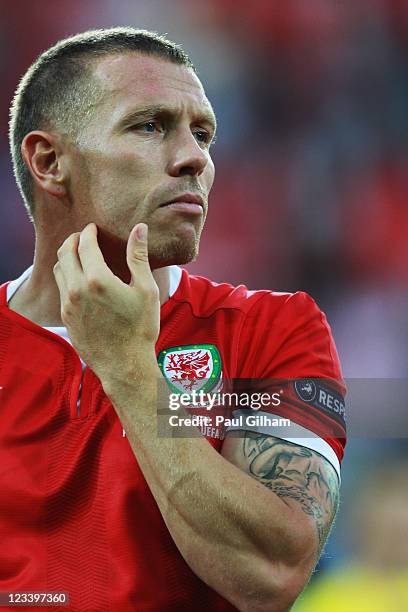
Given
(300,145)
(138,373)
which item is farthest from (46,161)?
(300,145)

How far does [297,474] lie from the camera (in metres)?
2.13

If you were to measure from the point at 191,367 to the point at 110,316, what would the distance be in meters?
0.35

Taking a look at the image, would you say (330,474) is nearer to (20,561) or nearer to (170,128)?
(20,561)

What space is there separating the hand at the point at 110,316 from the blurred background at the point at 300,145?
3192 millimetres

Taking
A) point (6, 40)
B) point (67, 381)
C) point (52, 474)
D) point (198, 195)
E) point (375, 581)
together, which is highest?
point (6, 40)

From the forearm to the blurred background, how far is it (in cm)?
328

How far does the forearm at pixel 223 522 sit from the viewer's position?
6.42 feet

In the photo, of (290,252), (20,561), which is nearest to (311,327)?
(20,561)

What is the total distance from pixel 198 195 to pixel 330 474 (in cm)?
82

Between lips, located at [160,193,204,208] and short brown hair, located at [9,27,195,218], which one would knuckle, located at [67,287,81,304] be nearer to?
lips, located at [160,193,204,208]

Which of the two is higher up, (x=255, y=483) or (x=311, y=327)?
(x=311, y=327)

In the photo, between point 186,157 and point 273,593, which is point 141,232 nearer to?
point 186,157

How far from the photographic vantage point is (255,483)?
6.66 ft

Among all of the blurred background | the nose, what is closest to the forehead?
the nose
